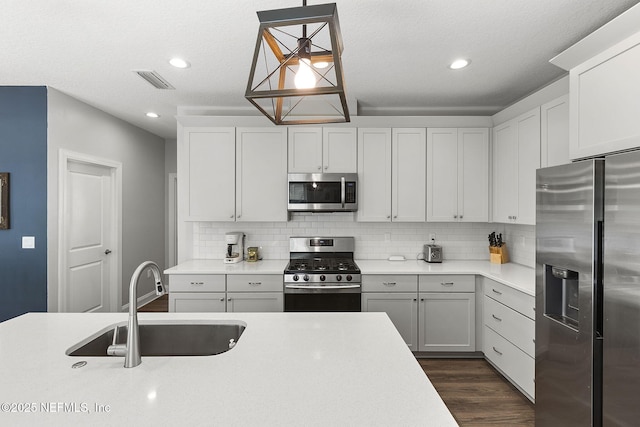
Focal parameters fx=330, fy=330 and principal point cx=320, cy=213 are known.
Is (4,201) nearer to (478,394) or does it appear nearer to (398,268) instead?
(398,268)

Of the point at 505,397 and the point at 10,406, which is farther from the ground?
the point at 10,406

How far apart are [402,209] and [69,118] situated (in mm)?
3647

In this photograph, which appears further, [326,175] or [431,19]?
[326,175]

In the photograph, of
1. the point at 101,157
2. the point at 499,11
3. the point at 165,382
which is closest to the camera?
the point at 165,382

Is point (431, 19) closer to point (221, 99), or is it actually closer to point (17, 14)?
point (221, 99)

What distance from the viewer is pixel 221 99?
3.51m

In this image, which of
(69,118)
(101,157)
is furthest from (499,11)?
(101,157)

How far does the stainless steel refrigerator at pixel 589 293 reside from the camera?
1518 mm

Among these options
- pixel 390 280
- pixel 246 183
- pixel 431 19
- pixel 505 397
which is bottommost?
pixel 505 397

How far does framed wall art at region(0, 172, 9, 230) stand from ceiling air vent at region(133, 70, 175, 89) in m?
1.69

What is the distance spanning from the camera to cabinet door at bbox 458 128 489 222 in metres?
3.49

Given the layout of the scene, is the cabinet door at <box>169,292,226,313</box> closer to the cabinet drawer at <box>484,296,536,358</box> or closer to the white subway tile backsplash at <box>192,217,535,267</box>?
the white subway tile backsplash at <box>192,217,535,267</box>

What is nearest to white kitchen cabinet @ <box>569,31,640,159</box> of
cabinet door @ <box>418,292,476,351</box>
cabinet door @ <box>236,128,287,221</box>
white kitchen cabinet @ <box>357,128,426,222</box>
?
white kitchen cabinet @ <box>357,128,426,222</box>

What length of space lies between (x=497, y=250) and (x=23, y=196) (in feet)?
15.9
